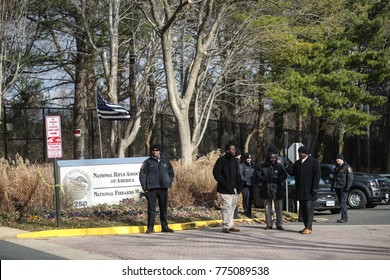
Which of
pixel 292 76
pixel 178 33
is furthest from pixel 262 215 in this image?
pixel 292 76

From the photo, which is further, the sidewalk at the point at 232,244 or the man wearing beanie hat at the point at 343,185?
the man wearing beanie hat at the point at 343,185

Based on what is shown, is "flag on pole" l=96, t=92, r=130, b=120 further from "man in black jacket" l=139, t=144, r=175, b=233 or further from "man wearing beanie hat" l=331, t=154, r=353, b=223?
"man in black jacket" l=139, t=144, r=175, b=233

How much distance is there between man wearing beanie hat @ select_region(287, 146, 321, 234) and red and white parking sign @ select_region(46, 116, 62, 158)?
5.50 metres

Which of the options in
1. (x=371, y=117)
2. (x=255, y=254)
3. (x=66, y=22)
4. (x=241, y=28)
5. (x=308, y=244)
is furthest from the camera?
(x=371, y=117)

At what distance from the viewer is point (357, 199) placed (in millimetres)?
24672

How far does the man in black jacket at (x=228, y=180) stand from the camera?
49.0ft

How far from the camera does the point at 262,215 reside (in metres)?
19.8

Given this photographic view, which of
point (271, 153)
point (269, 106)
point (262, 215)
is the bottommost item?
point (262, 215)

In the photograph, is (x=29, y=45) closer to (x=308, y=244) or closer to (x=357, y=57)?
(x=357, y=57)

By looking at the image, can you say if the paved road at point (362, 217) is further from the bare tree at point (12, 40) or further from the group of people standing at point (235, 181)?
the bare tree at point (12, 40)

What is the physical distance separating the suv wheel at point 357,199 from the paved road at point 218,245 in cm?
786

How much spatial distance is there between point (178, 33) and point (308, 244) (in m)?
17.6

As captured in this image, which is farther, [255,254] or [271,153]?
[271,153]

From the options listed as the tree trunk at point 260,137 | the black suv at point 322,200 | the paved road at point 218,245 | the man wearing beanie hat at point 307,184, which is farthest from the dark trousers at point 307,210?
the tree trunk at point 260,137
